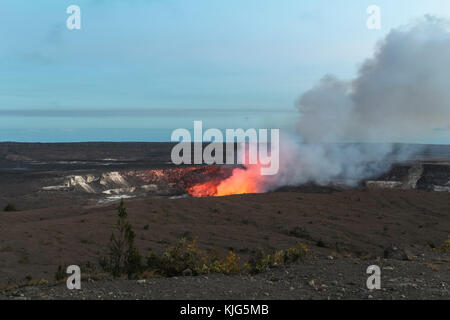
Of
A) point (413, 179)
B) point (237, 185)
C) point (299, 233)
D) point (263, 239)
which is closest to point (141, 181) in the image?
point (237, 185)

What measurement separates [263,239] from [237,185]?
1980 cm

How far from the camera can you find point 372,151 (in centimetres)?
4225

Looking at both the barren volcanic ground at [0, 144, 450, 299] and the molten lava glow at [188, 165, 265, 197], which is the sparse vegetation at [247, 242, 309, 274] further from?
the molten lava glow at [188, 165, 265, 197]

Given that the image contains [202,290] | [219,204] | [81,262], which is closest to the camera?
[202,290]

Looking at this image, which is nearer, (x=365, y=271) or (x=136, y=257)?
(x=365, y=271)

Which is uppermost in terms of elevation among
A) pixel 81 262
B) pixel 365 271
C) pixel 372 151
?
pixel 372 151

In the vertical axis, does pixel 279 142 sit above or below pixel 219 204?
above

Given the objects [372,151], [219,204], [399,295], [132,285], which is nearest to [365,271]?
[399,295]

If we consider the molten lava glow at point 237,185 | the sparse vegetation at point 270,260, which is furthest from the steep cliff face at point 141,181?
the sparse vegetation at point 270,260

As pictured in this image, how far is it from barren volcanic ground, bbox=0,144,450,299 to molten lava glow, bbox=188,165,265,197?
159 inches

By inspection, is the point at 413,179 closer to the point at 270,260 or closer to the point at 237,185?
the point at 237,185

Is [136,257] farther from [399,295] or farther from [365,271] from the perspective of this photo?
[399,295]
